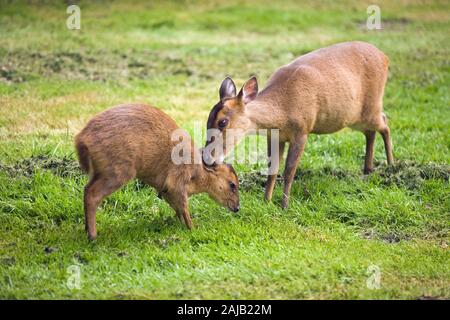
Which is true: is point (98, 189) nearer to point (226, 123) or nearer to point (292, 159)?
point (226, 123)

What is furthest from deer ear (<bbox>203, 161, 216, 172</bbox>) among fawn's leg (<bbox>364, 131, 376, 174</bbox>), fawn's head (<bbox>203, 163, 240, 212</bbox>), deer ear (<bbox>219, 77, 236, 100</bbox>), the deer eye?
fawn's leg (<bbox>364, 131, 376, 174</bbox>)

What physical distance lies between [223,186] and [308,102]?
125 cm

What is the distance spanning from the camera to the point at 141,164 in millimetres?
6586

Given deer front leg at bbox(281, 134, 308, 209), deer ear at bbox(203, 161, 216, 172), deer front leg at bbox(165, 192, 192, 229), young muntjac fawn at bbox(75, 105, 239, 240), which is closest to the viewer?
young muntjac fawn at bbox(75, 105, 239, 240)

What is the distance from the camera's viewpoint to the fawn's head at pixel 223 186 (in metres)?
7.17

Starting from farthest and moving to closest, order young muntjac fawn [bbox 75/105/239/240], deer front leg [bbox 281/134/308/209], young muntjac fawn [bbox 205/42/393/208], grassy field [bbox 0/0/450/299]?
1. deer front leg [bbox 281/134/308/209]
2. young muntjac fawn [bbox 205/42/393/208]
3. young muntjac fawn [bbox 75/105/239/240]
4. grassy field [bbox 0/0/450/299]

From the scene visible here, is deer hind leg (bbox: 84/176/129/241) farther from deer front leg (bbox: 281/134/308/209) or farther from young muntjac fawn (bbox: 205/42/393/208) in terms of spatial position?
deer front leg (bbox: 281/134/308/209)

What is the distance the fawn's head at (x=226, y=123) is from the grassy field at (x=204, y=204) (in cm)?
63

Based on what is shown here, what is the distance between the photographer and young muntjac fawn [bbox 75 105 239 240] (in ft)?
20.8

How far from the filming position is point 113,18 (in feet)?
52.8

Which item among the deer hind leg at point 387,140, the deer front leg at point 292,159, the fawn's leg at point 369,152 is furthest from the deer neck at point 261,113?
the deer hind leg at point 387,140

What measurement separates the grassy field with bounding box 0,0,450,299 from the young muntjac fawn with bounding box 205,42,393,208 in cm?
51

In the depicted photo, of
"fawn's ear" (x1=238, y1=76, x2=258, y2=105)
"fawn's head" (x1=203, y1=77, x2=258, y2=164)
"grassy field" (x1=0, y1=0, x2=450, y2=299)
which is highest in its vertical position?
"fawn's ear" (x1=238, y1=76, x2=258, y2=105)

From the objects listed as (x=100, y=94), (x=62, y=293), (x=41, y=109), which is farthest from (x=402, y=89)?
(x=62, y=293)
